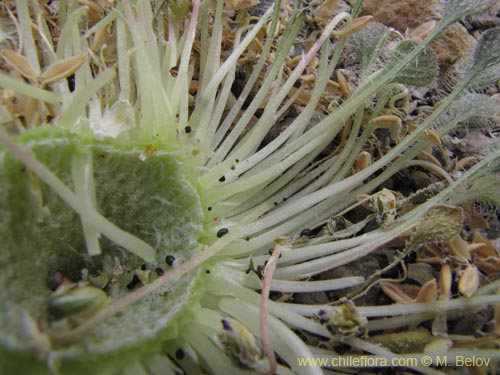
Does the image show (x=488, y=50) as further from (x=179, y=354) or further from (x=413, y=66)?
(x=179, y=354)

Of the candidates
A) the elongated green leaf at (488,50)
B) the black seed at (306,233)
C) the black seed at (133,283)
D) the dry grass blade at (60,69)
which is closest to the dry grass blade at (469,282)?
the black seed at (306,233)

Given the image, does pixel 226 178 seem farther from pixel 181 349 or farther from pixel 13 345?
pixel 13 345

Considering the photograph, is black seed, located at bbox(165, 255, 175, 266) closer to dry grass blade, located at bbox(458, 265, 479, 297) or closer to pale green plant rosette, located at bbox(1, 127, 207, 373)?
pale green plant rosette, located at bbox(1, 127, 207, 373)

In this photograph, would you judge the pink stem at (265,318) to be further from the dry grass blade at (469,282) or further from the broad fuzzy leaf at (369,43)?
the broad fuzzy leaf at (369,43)

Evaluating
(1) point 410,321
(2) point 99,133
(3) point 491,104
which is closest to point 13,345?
(2) point 99,133

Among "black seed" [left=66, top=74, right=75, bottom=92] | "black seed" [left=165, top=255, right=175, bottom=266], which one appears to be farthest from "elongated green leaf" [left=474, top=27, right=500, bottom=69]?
"black seed" [left=66, top=74, right=75, bottom=92]

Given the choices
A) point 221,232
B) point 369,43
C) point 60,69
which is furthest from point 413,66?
point 60,69

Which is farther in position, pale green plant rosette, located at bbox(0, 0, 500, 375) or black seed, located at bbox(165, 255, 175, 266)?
black seed, located at bbox(165, 255, 175, 266)

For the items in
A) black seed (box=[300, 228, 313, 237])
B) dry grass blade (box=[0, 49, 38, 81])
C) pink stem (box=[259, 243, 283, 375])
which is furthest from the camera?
black seed (box=[300, 228, 313, 237])
